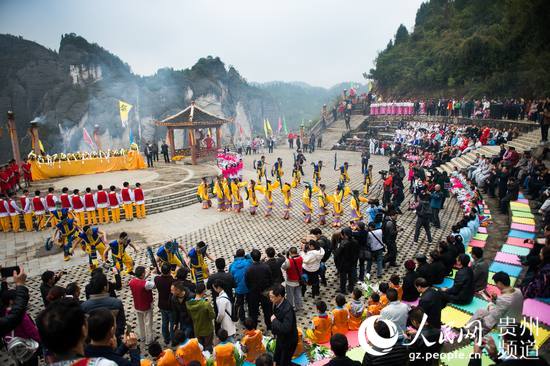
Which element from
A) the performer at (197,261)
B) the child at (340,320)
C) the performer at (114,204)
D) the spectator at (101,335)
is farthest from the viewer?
the performer at (114,204)

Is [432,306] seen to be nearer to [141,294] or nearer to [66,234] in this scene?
[141,294]

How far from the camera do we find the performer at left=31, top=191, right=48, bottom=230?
38.6 feet

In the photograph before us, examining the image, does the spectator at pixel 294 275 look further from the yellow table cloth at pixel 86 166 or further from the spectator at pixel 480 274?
the yellow table cloth at pixel 86 166

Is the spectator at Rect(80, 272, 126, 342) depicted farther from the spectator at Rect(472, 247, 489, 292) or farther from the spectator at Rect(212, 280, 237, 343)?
the spectator at Rect(472, 247, 489, 292)

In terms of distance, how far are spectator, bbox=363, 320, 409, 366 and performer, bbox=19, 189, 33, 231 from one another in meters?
12.6

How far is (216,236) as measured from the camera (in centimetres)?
1125

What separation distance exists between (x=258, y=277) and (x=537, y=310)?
A: 4.44 m

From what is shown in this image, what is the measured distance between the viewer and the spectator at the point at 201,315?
16.3ft

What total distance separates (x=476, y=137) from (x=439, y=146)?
243 centimetres

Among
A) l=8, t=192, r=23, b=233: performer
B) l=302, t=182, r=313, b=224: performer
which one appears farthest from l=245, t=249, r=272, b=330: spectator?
l=8, t=192, r=23, b=233: performer

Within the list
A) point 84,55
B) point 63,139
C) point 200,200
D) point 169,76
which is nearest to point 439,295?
point 200,200

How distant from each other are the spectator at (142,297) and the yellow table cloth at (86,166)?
54.3ft

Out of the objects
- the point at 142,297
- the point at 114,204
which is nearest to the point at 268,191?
the point at 114,204

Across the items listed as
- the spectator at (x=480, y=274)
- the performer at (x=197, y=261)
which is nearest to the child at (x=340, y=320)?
the spectator at (x=480, y=274)
